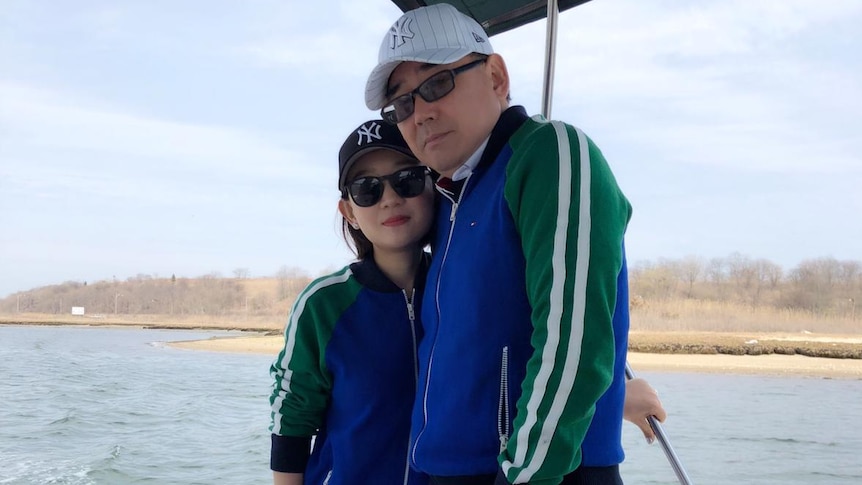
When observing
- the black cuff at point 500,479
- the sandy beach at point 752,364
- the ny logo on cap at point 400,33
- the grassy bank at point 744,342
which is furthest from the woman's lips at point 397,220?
the grassy bank at point 744,342

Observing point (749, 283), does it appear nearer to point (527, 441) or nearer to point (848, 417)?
point (848, 417)

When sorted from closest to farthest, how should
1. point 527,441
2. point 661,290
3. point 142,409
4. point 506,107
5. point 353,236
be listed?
point 527,441
point 506,107
point 353,236
point 142,409
point 661,290

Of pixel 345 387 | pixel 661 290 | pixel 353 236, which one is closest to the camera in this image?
pixel 345 387

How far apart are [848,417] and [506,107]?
21.2 m

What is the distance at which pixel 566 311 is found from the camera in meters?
0.89

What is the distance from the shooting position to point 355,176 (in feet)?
4.83

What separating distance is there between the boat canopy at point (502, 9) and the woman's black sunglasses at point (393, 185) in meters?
0.66

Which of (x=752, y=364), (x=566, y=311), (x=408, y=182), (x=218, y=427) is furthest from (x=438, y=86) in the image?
(x=752, y=364)

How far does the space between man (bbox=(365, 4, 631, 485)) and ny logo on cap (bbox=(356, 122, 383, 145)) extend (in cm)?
19

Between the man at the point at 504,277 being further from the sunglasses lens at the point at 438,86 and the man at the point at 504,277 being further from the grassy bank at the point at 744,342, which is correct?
the grassy bank at the point at 744,342

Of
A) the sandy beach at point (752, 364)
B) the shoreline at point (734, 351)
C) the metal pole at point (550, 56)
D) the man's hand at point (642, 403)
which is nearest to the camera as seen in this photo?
the man's hand at point (642, 403)

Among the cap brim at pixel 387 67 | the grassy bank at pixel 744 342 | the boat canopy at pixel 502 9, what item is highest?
the boat canopy at pixel 502 9

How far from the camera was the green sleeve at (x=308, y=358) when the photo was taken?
1457mm

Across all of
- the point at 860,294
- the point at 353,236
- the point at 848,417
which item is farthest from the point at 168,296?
the point at 353,236
